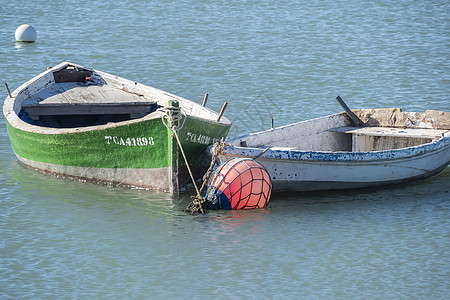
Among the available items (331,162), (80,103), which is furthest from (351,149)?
(80,103)

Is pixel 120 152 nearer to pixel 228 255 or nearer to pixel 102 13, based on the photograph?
pixel 228 255

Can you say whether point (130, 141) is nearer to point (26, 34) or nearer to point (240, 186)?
point (240, 186)

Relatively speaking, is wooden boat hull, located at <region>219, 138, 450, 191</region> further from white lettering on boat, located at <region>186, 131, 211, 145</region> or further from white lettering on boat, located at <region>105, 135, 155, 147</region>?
white lettering on boat, located at <region>105, 135, 155, 147</region>

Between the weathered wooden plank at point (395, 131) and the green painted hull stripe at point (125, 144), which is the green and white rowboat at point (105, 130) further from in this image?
the weathered wooden plank at point (395, 131)

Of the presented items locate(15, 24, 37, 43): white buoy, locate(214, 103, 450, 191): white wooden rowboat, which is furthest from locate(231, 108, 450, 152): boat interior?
locate(15, 24, 37, 43): white buoy

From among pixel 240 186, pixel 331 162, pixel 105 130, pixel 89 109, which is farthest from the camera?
pixel 89 109

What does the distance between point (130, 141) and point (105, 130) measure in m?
0.44

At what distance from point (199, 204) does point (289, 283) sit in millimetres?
2644

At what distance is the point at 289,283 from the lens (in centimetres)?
942

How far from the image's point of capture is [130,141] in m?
12.7

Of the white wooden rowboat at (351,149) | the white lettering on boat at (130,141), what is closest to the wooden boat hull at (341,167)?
the white wooden rowboat at (351,149)

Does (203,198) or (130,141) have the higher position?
(130,141)

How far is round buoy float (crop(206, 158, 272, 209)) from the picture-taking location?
11625 mm

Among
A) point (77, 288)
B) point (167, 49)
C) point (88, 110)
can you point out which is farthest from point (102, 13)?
point (77, 288)
